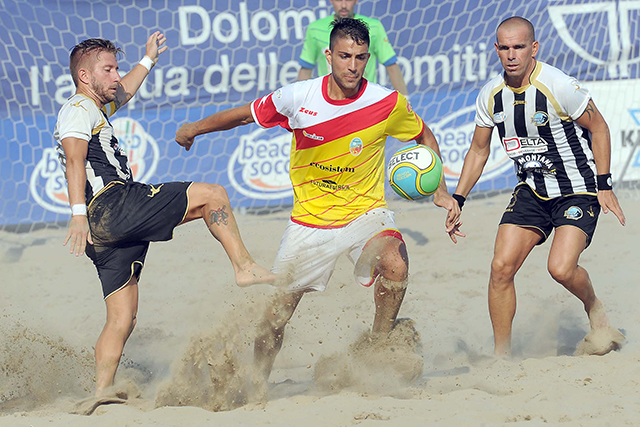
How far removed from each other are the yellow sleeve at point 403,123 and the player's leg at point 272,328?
1128 millimetres

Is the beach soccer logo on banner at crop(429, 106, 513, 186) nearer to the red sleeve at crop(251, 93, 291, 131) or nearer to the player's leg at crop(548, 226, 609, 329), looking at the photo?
the player's leg at crop(548, 226, 609, 329)

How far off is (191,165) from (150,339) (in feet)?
10.6

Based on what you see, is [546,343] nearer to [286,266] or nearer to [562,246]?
[562,246]

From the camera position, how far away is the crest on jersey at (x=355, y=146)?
163 inches

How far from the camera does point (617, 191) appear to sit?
8570mm

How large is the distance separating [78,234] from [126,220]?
0.30 m

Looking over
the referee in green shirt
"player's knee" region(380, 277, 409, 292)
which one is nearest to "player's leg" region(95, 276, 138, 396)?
"player's knee" region(380, 277, 409, 292)

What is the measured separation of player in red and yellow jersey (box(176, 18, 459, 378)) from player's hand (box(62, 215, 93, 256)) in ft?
2.76

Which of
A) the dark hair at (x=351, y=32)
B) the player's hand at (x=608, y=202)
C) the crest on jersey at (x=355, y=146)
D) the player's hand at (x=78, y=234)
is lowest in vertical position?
the player's hand at (x=78, y=234)

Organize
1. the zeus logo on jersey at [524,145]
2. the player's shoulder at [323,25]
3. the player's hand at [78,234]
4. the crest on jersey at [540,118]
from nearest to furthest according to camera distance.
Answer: the player's hand at [78,234] < the crest on jersey at [540,118] < the zeus logo on jersey at [524,145] < the player's shoulder at [323,25]

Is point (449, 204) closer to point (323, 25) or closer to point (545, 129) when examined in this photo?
point (545, 129)

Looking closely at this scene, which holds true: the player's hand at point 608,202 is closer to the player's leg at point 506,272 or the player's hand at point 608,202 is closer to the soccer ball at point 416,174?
the player's leg at point 506,272

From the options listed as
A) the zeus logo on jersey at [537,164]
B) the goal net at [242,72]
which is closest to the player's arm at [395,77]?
the goal net at [242,72]

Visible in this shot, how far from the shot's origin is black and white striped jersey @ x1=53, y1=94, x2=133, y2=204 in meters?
3.79
